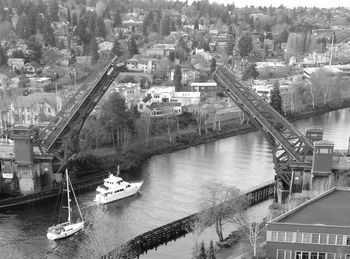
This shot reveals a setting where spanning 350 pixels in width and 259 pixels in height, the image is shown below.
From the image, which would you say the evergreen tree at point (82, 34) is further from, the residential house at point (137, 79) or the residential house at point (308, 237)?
the residential house at point (308, 237)

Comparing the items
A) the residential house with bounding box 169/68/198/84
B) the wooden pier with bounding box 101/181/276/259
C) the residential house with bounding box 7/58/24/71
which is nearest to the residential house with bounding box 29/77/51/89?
the residential house with bounding box 7/58/24/71

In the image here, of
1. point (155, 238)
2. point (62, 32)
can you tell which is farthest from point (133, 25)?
point (155, 238)

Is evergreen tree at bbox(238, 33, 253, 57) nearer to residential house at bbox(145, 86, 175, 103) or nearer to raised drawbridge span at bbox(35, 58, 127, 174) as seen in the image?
residential house at bbox(145, 86, 175, 103)

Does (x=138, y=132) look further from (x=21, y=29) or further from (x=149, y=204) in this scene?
(x=21, y=29)

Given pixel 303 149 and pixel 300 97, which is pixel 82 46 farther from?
pixel 303 149

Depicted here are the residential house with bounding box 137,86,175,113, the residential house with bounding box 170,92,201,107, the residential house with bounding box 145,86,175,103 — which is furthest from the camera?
the residential house with bounding box 170,92,201,107

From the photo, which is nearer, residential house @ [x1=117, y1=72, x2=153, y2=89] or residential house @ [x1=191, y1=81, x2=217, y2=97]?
residential house @ [x1=191, y1=81, x2=217, y2=97]

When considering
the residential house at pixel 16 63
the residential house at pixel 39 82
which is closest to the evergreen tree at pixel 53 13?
the residential house at pixel 16 63
